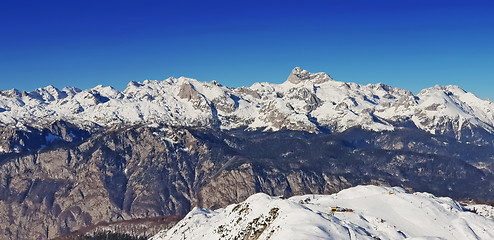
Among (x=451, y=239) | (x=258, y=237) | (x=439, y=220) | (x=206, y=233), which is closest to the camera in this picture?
(x=258, y=237)

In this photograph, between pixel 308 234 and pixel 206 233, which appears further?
pixel 206 233

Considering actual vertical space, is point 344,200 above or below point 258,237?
above

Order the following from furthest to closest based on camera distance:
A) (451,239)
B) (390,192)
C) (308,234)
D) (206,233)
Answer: (390,192) → (206,233) → (451,239) → (308,234)

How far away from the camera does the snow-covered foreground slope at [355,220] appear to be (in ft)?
393

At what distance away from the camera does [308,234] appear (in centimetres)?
10969

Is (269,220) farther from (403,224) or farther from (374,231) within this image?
(403,224)

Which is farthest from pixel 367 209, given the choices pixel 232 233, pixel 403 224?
pixel 232 233

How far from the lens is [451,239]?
5551 inches

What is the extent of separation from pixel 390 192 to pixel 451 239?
41.5 metres

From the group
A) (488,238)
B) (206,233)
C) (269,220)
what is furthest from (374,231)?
(206,233)

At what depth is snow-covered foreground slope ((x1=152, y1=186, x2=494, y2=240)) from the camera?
120 m

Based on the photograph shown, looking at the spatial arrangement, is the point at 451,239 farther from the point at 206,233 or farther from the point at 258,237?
the point at 206,233

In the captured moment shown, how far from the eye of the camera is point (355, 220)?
467 ft

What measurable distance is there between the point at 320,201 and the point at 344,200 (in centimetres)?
947
